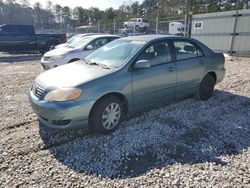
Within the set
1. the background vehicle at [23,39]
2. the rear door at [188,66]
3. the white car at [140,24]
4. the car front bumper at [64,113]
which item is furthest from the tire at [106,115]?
the white car at [140,24]

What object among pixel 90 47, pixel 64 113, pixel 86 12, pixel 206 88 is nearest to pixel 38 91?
pixel 64 113

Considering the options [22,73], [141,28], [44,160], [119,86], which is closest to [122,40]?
[119,86]

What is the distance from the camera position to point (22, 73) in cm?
904

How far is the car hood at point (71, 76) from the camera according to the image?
3.55 meters

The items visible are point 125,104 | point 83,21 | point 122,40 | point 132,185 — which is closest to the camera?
point 132,185

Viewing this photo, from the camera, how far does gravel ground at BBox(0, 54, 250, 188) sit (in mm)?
2766

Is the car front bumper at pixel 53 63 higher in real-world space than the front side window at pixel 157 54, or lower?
lower

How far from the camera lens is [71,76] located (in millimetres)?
3771

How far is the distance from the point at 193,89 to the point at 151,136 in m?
1.95

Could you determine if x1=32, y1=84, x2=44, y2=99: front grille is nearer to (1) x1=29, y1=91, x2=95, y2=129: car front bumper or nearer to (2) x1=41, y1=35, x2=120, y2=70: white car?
(1) x1=29, y1=91, x2=95, y2=129: car front bumper

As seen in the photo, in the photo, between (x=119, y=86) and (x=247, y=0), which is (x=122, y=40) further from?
(x=247, y=0)

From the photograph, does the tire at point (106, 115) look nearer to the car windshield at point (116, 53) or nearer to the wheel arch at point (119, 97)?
the wheel arch at point (119, 97)

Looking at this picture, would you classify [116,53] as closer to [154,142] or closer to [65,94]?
[65,94]

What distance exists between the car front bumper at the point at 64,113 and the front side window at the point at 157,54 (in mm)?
1359
